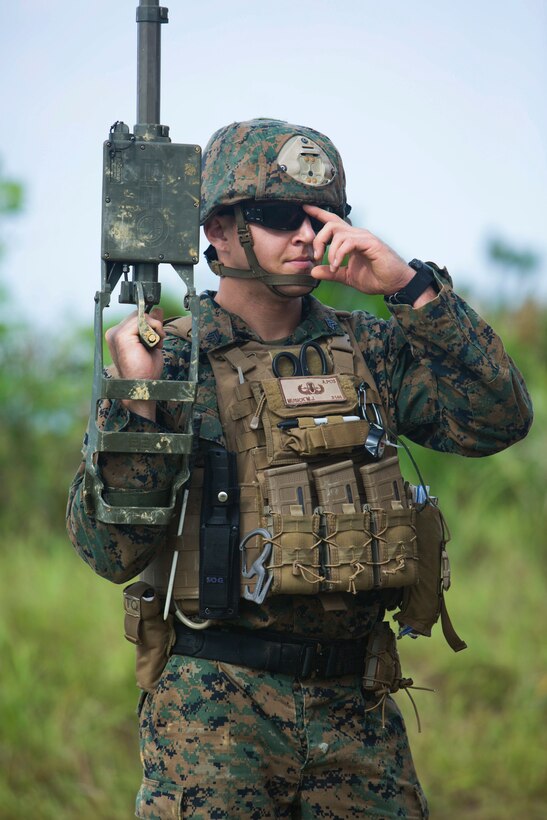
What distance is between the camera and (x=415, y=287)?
141 inches

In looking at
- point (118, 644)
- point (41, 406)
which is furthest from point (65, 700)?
point (41, 406)

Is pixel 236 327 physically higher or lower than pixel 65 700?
higher

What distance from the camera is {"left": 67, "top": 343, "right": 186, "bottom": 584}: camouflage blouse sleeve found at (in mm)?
3344

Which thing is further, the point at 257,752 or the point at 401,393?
the point at 401,393

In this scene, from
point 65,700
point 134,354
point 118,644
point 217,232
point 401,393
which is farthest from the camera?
point 118,644

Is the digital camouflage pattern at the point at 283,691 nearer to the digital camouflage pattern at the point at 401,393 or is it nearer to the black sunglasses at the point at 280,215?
the digital camouflage pattern at the point at 401,393

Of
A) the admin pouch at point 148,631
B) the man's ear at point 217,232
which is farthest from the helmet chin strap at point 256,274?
the admin pouch at point 148,631

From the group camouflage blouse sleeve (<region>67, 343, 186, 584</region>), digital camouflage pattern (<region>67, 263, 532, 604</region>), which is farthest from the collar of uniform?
camouflage blouse sleeve (<region>67, 343, 186, 584</region>)

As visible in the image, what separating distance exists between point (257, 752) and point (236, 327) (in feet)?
4.29

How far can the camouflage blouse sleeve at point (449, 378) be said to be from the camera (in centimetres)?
356

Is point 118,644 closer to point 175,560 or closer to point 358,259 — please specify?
point 175,560

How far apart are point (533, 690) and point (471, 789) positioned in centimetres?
84

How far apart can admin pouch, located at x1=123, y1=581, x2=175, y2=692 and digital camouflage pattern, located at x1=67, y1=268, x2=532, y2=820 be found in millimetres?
45

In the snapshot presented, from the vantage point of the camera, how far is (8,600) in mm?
8008
